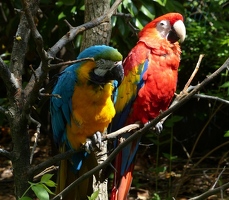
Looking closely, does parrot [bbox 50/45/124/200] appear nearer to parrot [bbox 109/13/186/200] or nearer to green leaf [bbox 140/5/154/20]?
parrot [bbox 109/13/186/200]

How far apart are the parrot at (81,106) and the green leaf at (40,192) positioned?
0.57 m

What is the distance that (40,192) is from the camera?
125cm

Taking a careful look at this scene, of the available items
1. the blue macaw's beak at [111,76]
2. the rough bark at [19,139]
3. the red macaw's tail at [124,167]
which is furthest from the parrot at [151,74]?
the rough bark at [19,139]

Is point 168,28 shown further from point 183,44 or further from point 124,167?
point 183,44

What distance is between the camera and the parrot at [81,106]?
178cm

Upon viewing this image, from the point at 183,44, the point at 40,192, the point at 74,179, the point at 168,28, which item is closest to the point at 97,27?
the point at 168,28

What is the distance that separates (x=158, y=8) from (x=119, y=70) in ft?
3.63

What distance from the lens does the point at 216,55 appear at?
10.1ft

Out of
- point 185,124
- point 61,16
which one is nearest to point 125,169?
point 61,16

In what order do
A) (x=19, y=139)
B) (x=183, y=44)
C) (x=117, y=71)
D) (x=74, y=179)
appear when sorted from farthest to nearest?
(x=183, y=44) → (x=74, y=179) → (x=117, y=71) → (x=19, y=139)

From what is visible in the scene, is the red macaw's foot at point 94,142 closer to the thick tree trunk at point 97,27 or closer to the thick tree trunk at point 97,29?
the thick tree trunk at point 97,29

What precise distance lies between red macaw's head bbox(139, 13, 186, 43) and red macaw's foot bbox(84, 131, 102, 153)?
59cm

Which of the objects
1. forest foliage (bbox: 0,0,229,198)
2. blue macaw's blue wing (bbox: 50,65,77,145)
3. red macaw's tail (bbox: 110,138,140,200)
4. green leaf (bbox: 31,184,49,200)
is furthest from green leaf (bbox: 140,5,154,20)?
green leaf (bbox: 31,184,49,200)

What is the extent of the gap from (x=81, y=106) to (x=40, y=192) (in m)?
0.62
